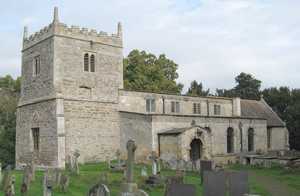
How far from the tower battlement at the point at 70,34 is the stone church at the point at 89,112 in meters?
0.08

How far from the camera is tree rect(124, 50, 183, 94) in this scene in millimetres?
53300

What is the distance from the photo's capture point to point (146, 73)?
5397 cm

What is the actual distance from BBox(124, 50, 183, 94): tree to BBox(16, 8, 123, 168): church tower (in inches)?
524

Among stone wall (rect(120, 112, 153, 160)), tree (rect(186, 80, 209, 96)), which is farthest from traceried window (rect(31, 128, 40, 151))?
tree (rect(186, 80, 209, 96))

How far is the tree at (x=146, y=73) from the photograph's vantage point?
53.3 meters

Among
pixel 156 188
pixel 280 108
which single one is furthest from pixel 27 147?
pixel 280 108

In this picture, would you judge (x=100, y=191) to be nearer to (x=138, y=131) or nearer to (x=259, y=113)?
(x=138, y=131)

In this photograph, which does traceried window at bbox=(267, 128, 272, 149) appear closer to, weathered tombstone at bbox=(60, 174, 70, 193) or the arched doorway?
the arched doorway

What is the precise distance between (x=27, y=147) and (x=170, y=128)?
12.7 metres

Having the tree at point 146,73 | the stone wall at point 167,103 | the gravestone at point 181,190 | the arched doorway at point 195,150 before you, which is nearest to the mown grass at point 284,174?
the arched doorway at point 195,150

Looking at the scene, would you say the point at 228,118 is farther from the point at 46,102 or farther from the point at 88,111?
the point at 46,102

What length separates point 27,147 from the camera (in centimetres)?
3841

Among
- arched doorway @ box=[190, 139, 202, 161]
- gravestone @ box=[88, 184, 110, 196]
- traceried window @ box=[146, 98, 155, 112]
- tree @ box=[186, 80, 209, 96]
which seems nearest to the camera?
gravestone @ box=[88, 184, 110, 196]

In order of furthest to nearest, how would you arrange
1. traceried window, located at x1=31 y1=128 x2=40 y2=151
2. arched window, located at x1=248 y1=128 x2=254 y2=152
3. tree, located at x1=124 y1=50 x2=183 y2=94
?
tree, located at x1=124 y1=50 x2=183 y2=94, arched window, located at x1=248 y1=128 x2=254 y2=152, traceried window, located at x1=31 y1=128 x2=40 y2=151
